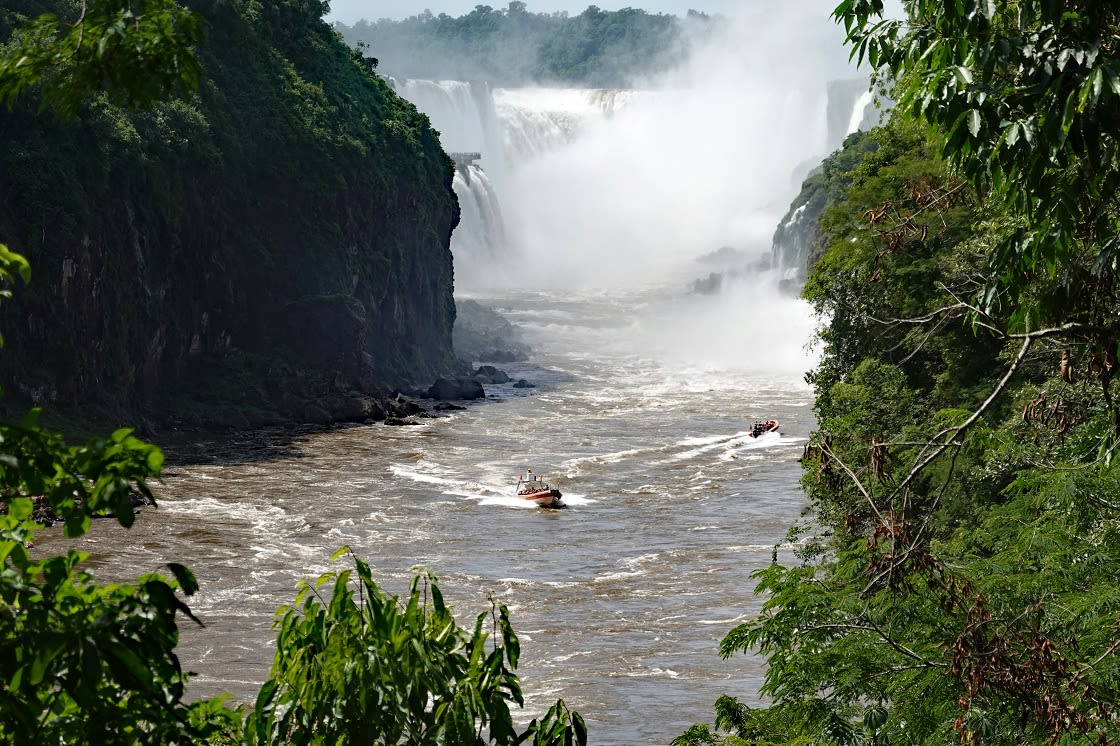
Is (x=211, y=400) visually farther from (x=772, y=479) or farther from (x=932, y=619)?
(x=932, y=619)

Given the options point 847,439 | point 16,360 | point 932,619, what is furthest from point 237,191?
point 932,619

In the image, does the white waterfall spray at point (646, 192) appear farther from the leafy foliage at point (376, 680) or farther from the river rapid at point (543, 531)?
the leafy foliage at point (376, 680)

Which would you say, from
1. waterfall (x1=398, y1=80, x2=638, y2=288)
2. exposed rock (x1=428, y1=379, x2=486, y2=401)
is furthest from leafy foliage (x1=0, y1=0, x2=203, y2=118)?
waterfall (x1=398, y1=80, x2=638, y2=288)

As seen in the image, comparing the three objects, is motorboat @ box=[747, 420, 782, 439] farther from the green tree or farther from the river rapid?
the green tree

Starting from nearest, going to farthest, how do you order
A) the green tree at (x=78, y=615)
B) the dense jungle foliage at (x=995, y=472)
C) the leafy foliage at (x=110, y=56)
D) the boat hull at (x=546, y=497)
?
the green tree at (x=78, y=615)
the leafy foliage at (x=110, y=56)
the dense jungle foliage at (x=995, y=472)
the boat hull at (x=546, y=497)

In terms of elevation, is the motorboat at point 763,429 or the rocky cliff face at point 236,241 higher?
the rocky cliff face at point 236,241

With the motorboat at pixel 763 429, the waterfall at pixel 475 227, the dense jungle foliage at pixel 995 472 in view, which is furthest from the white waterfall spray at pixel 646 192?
the dense jungle foliage at pixel 995 472

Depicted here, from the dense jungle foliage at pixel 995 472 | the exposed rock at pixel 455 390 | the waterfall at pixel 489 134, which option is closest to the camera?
the dense jungle foliage at pixel 995 472

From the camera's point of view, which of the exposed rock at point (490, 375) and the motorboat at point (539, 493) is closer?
the motorboat at point (539, 493)
